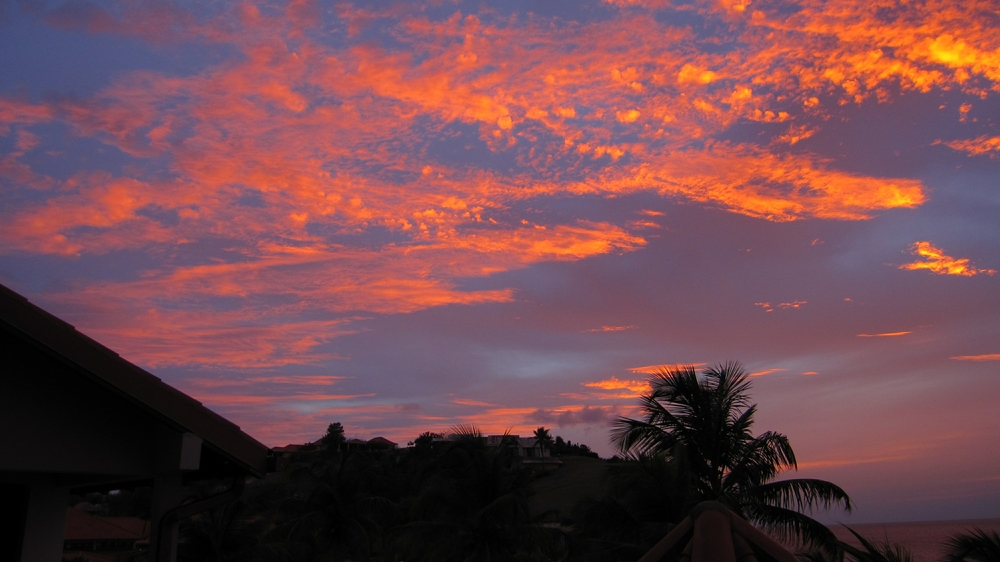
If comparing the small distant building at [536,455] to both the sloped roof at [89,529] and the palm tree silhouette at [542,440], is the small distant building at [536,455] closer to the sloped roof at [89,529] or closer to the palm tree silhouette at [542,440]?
the palm tree silhouette at [542,440]

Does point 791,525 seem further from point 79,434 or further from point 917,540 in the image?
point 917,540

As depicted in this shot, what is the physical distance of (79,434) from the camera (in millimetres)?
5801

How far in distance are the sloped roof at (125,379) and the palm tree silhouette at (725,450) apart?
1102 cm

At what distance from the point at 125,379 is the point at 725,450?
13080 mm

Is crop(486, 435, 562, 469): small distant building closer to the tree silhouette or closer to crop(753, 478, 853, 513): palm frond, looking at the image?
the tree silhouette

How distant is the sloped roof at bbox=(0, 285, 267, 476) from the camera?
203 inches

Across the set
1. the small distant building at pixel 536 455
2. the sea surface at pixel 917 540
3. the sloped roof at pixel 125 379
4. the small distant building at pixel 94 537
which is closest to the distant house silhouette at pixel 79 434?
the sloped roof at pixel 125 379

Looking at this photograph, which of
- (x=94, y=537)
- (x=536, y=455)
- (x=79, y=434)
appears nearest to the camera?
(x=79, y=434)

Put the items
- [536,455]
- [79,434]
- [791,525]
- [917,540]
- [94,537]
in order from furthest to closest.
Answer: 1. [536,455]
2. [917,540]
3. [94,537]
4. [791,525]
5. [79,434]

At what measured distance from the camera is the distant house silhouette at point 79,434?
532 centimetres

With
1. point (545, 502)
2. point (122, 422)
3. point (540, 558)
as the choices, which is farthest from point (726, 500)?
point (545, 502)

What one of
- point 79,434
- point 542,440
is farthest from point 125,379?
point 542,440

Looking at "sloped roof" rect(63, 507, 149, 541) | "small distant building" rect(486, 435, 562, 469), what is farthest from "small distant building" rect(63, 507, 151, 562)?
"small distant building" rect(486, 435, 562, 469)

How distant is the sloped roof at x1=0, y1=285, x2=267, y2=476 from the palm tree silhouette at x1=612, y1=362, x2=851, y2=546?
1102cm
